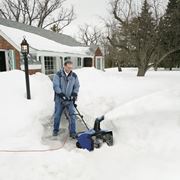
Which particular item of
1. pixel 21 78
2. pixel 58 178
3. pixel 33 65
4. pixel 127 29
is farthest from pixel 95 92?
pixel 127 29

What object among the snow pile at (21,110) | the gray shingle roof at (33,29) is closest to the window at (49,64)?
the gray shingle roof at (33,29)

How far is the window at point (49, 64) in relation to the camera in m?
17.9

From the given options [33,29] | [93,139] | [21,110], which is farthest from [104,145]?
[33,29]

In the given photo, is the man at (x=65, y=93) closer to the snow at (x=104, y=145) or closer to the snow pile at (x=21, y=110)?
the snow at (x=104, y=145)

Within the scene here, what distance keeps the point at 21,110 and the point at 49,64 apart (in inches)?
492

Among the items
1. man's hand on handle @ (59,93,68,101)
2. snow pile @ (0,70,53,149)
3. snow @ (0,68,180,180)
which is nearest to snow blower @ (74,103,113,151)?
snow @ (0,68,180,180)

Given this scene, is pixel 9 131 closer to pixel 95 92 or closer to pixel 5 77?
pixel 5 77

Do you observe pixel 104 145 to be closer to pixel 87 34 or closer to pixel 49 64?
pixel 49 64

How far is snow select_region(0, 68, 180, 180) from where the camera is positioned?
3.94 m

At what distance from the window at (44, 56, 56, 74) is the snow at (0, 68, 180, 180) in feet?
32.8

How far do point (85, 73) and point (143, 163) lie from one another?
22.4ft

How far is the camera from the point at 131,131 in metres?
5.32

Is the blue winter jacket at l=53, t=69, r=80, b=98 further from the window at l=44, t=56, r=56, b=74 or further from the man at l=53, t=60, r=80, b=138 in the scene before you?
the window at l=44, t=56, r=56, b=74

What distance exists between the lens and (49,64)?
1844cm
